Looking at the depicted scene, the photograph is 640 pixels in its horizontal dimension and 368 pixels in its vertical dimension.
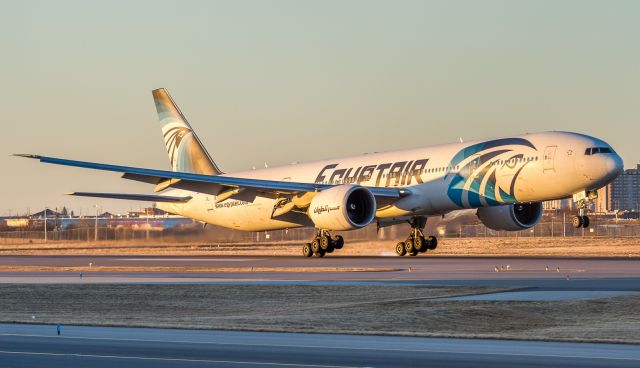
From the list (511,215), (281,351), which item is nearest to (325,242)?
(511,215)

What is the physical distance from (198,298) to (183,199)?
3917cm

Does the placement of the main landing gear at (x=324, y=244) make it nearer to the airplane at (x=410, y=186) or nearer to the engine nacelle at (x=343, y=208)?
the airplane at (x=410, y=186)

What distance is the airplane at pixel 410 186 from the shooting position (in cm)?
5216

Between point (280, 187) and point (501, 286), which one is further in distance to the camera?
point (280, 187)

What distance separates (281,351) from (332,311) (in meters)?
8.43

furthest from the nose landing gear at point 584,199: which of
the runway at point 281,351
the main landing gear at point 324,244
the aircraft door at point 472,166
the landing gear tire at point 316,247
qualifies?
the runway at point 281,351

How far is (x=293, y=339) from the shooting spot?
72.1 ft

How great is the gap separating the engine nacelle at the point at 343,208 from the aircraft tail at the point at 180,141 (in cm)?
1686

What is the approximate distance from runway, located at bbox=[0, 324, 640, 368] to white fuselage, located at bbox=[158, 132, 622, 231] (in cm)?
3107

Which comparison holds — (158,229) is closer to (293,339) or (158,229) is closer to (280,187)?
(280,187)

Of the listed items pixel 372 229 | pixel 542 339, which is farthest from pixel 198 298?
pixel 372 229

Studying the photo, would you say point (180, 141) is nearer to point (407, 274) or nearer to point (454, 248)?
point (454, 248)

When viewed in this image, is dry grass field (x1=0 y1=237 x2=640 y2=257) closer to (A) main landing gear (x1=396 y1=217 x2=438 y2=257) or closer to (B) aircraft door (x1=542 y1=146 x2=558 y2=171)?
(A) main landing gear (x1=396 y1=217 x2=438 y2=257)

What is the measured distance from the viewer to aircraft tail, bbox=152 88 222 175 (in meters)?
74.0
